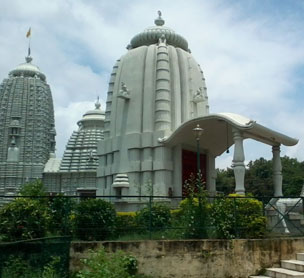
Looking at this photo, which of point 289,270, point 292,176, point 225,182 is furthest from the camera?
point 225,182

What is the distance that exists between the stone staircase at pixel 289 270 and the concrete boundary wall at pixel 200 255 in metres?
0.24

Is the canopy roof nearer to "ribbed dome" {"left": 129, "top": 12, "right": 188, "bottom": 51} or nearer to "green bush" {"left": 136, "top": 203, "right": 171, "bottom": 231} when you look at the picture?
"green bush" {"left": 136, "top": 203, "right": 171, "bottom": 231}

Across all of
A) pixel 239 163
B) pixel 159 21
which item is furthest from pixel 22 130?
pixel 239 163

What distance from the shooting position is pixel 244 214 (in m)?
11.6

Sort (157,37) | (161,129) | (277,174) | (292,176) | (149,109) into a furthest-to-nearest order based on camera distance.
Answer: (292,176) → (157,37) → (149,109) → (161,129) → (277,174)

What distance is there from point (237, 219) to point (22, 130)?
44.1m

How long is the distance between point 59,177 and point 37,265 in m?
41.2

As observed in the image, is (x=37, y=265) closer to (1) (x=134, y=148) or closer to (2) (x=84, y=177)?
(1) (x=134, y=148)

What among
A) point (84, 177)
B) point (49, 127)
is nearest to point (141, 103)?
point (84, 177)

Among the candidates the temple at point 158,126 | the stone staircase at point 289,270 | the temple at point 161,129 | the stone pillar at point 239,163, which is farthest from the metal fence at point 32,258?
the temple at point 158,126

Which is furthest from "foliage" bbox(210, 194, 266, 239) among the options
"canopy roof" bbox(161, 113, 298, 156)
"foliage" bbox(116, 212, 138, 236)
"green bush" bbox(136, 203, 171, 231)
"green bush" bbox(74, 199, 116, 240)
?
"canopy roof" bbox(161, 113, 298, 156)

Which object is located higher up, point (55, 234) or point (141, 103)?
point (141, 103)

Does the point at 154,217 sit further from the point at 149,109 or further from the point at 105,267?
the point at 149,109

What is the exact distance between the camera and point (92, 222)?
1114 cm
